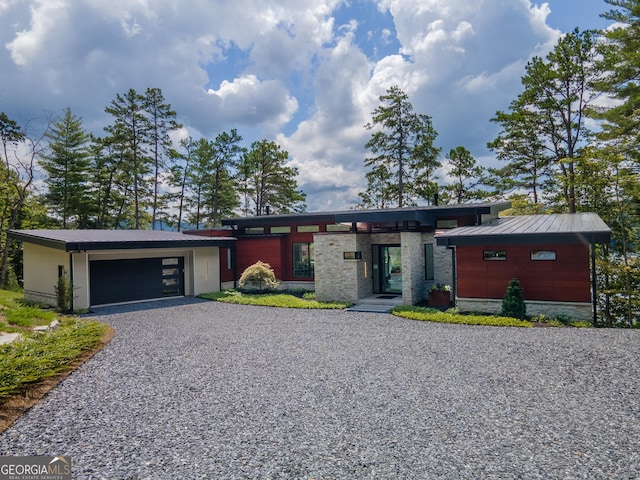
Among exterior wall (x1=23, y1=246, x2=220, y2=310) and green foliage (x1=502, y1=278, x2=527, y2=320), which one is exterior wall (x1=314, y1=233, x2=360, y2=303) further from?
exterior wall (x1=23, y1=246, x2=220, y2=310)

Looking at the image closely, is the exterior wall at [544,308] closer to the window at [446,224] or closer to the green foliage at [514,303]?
the green foliage at [514,303]

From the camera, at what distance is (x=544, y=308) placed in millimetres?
11039

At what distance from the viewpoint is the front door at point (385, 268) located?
15.6m

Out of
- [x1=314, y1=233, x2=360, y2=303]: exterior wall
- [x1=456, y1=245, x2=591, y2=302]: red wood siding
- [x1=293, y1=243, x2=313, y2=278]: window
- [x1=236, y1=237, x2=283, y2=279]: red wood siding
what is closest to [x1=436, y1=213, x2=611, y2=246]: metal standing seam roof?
[x1=456, y1=245, x2=591, y2=302]: red wood siding

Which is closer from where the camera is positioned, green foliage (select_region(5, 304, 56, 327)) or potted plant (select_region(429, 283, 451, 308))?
green foliage (select_region(5, 304, 56, 327))

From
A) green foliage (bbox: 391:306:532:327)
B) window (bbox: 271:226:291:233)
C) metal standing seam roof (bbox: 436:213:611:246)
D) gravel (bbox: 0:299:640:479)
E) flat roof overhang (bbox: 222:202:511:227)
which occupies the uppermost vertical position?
flat roof overhang (bbox: 222:202:511:227)

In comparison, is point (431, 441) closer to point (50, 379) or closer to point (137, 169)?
point (50, 379)

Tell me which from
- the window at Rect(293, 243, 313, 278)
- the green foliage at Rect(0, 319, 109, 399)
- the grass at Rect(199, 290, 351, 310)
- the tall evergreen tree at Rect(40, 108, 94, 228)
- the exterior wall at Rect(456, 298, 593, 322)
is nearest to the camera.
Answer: the green foliage at Rect(0, 319, 109, 399)

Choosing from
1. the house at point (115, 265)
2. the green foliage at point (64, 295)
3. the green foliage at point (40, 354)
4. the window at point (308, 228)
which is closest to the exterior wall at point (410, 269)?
the window at point (308, 228)

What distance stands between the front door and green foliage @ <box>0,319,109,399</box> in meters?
9.99

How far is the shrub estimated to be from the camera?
17.1 metres

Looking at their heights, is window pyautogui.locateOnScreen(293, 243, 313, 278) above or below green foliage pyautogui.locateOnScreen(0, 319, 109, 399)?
above

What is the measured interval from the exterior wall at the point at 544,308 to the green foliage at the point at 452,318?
82 centimetres

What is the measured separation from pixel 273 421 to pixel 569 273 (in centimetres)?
988
